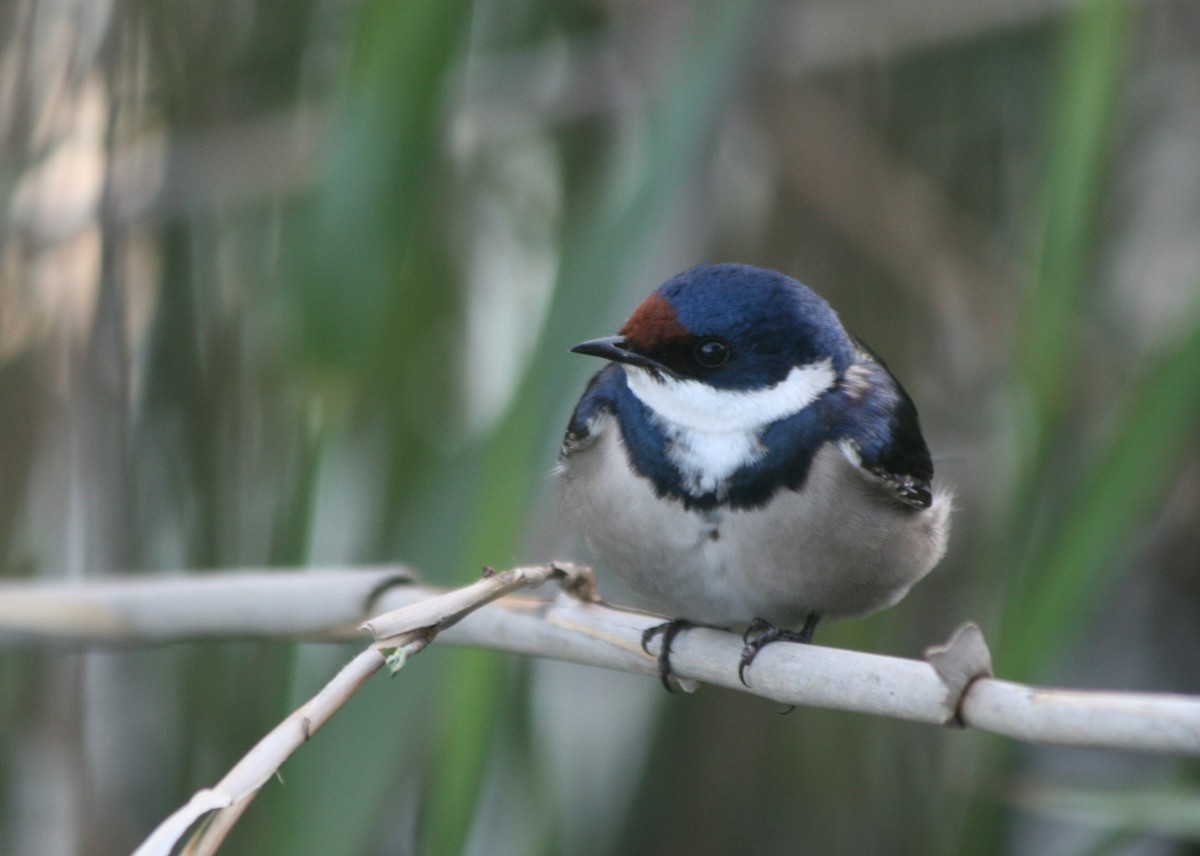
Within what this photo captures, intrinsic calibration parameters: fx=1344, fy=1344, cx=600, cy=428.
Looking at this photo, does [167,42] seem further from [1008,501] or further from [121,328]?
[1008,501]

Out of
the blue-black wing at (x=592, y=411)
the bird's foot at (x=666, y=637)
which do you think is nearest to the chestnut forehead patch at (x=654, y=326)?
the blue-black wing at (x=592, y=411)

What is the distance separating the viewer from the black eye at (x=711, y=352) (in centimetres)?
118

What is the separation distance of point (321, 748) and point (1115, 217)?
4.28 ft

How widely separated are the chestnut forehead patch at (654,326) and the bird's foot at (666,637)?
9.5 inches

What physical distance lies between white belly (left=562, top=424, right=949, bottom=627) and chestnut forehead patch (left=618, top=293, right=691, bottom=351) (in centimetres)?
11

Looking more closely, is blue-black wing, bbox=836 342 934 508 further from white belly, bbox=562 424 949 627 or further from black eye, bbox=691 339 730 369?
black eye, bbox=691 339 730 369

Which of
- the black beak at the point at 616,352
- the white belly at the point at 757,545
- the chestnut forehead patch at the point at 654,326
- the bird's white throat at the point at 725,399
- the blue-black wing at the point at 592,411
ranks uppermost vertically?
the chestnut forehead patch at the point at 654,326

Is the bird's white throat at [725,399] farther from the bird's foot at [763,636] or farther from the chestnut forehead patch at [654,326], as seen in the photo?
the bird's foot at [763,636]

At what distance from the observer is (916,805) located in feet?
5.40

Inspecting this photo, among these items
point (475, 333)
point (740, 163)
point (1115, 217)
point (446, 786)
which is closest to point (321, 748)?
point (446, 786)

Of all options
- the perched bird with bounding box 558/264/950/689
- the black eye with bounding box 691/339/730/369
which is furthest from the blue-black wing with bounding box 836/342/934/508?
the black eye with bounding box 691/339/730/369

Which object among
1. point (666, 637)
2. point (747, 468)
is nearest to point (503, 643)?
point (666, 637)

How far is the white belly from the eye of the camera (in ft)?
3.75

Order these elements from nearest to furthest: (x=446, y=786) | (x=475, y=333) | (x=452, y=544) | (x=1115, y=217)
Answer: (x=446, y=786)
(x=452, y=544)
(x=475, y=333)
(x=1115, y=217)
